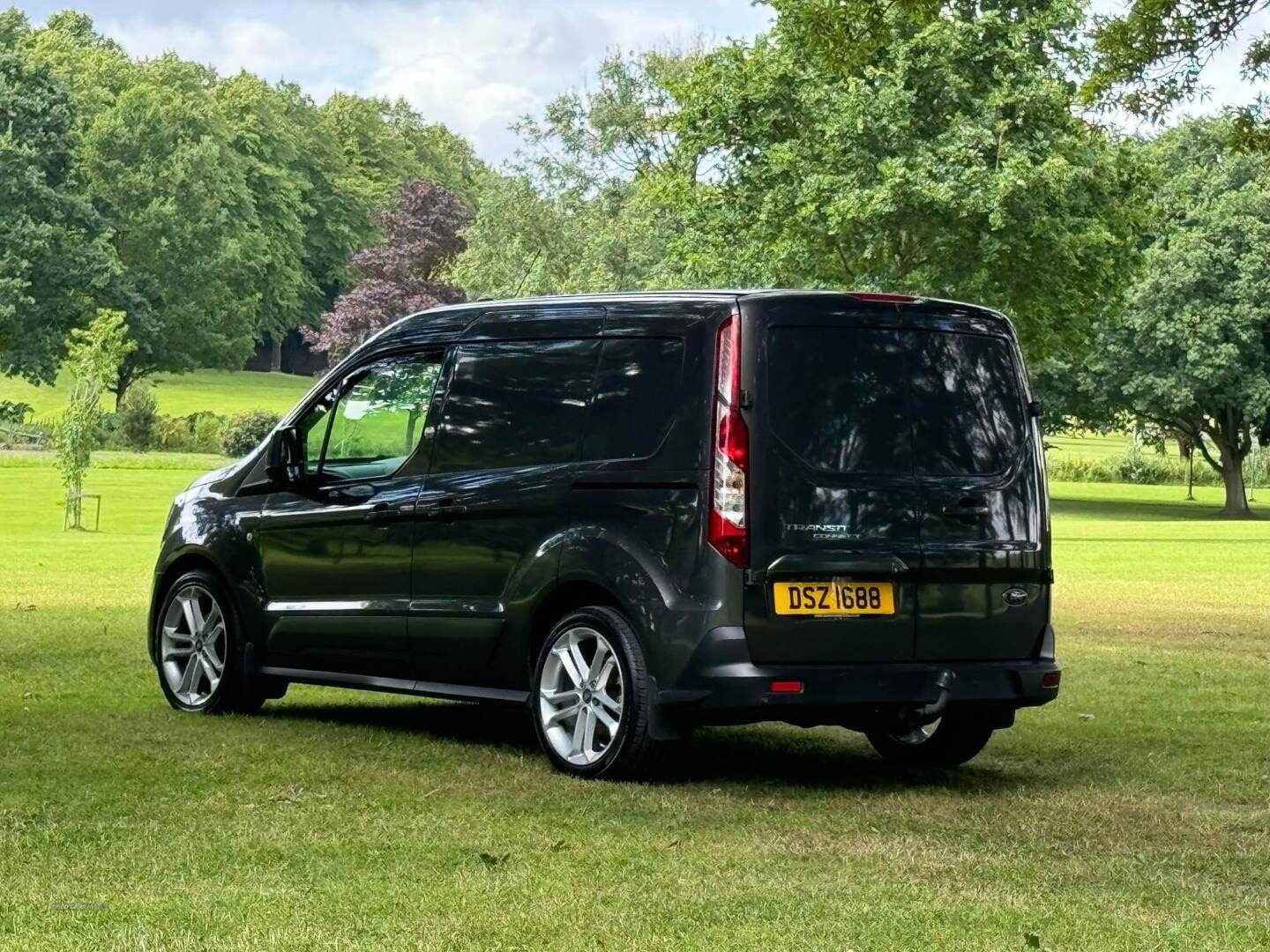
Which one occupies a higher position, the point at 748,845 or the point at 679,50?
the point at 679,50

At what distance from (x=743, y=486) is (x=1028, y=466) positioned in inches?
60.2

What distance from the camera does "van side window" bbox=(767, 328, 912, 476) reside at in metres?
9.20

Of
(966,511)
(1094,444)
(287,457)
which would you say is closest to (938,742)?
(966,511)

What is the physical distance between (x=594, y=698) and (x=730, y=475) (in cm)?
119

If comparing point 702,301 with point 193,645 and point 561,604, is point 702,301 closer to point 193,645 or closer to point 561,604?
point 561,604

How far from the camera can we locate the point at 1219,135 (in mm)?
64812

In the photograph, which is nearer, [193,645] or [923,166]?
[193,645]

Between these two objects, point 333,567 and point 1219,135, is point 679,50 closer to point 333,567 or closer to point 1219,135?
point 1219,135

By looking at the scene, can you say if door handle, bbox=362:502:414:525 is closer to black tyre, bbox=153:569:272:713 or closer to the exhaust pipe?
black tyre, bbox=153:569:272:713

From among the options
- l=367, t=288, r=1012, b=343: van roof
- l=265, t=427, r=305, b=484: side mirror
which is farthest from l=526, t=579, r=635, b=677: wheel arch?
l=265, t=427, r=305, b=484: side mirror

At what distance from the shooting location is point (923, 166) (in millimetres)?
41906

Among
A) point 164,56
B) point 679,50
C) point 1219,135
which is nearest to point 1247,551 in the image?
point 1219,135

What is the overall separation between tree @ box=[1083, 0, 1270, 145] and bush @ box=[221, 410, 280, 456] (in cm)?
5146

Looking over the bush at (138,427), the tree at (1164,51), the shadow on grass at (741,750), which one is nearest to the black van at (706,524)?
the shadow on grass at (741,750)
